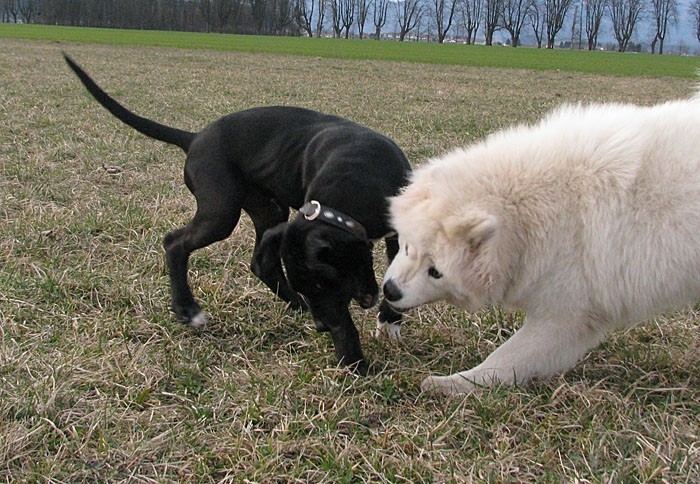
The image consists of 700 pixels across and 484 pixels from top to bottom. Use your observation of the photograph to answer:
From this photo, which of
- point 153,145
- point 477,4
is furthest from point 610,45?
point 153,145

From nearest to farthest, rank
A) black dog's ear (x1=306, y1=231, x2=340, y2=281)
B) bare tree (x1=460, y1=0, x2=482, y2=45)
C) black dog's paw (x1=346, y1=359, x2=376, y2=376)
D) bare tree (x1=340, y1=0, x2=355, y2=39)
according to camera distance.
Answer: black dog's ear (x1=306, y1=231, x2=340, y2=281) → black dog's paw (x1=346, y1=359, x2=376, y2=376) → bare tree (x1=460, y1=0, x2=482, y2=45) → bare tree (x1=340, y1=0, x2=355, y2=39)

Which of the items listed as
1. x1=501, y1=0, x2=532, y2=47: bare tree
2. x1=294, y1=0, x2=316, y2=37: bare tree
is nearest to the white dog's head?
x1=294, y1=0, x2=316, y2=37: bare tree

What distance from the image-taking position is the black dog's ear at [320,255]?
270 centimetres

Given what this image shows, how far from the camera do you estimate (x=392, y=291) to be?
107 inches

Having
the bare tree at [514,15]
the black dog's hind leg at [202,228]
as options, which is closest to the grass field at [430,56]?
the black dog's hind leg at [202,228]

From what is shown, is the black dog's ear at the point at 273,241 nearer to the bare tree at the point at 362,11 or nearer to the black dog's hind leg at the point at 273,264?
the black dog's hind leg at the point at 273,264

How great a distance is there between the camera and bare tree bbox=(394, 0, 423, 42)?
278 feet

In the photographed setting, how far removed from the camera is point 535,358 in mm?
2648

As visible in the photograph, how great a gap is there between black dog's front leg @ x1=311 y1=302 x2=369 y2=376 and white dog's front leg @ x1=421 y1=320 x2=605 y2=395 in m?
0.31

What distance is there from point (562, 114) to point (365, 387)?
4.42 feet

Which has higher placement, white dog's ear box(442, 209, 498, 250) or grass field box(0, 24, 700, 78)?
grass field box(0, 24, 700, 78)

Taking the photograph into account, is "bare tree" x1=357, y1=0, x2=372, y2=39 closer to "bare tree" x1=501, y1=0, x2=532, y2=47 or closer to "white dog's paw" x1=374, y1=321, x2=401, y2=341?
"bare tree" x1=501, y1=0, x2=532, y2=47

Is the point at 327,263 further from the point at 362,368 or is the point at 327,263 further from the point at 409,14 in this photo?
the point at 409,14

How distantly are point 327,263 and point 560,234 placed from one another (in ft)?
2.82
